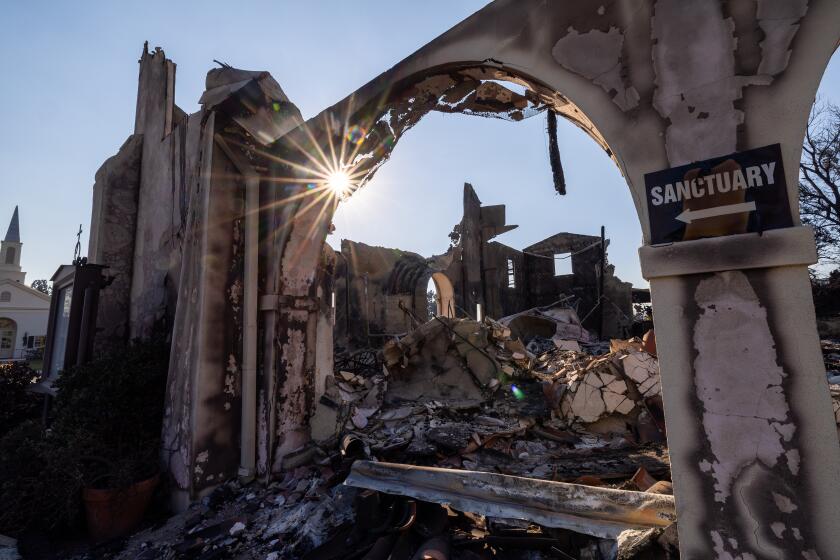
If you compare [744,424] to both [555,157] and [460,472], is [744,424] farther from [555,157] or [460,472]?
[555,157]

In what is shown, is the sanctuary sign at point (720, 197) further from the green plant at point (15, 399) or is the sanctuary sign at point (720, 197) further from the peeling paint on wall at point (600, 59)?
the green plant at point (15, 399)

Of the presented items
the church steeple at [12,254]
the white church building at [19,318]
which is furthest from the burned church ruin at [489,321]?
the church steeple at [12,254]

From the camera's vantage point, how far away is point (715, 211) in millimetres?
1887

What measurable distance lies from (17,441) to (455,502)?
475 centimetres

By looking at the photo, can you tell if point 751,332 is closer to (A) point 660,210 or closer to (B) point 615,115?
(A) point 660,210

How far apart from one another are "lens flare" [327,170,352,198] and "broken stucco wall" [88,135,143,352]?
3.87 metres

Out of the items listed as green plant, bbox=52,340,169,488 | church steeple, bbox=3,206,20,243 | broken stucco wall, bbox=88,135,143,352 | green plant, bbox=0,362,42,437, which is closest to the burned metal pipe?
green plant, bbox=52,340,169,488

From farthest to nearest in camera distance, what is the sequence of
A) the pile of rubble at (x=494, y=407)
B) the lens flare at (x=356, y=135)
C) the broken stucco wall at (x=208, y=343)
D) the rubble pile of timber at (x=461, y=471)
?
the pile of rubble at (x=494, y=407), the lens flare at (x=356, y=135), the broken stucco wall at (x=208, y=343), the rubble pile of timber at (x=461, y=471)

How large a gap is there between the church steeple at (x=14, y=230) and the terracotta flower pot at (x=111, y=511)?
60.6 meters

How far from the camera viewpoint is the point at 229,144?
435 cm

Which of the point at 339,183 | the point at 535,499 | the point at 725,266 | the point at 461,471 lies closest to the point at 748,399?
the point at 725,266

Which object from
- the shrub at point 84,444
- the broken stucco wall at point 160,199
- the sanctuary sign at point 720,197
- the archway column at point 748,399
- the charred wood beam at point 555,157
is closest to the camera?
the archway column at point 748,399

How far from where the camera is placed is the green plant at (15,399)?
5957 mm

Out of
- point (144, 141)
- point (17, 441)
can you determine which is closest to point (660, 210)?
point (17, 441)
